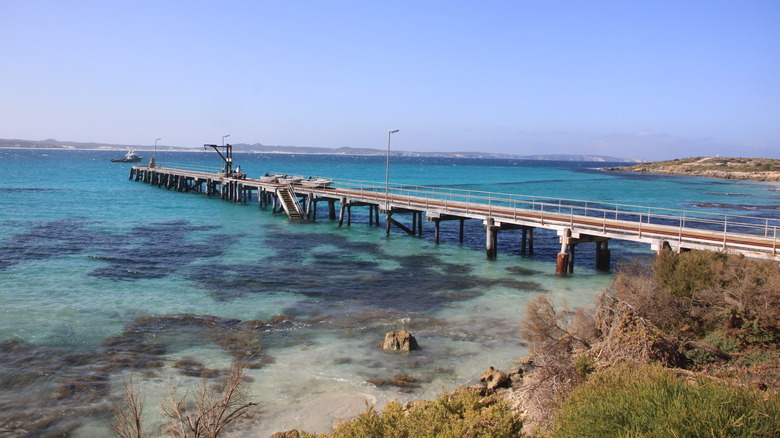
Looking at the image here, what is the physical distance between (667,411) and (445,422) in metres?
2.97

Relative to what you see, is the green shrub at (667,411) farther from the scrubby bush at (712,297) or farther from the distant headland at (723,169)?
the distant headland at (723,169)

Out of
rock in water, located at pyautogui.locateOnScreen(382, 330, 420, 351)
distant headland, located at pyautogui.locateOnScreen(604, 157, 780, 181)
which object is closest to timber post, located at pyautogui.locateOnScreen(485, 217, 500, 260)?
rock in water, located at pyautogui.locateOnScreen(382, 330, 420, 351)

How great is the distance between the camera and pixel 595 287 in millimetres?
22703

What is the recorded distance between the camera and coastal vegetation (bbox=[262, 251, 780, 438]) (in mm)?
6527

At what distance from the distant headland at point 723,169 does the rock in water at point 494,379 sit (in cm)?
11485

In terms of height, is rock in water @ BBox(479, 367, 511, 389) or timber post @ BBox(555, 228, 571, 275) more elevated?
timber post @ BBox(555, 228, 571, 275)

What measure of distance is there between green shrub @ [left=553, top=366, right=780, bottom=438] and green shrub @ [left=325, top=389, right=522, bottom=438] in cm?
76

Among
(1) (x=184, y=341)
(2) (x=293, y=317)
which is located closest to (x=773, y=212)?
(2) (x=293, y=317)

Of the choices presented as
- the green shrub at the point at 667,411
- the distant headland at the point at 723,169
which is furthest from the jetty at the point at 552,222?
the distant headland at the point at 723,169

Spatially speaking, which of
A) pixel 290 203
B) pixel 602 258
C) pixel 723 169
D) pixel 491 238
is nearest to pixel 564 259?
pixel 602 258

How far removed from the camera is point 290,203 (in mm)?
44500

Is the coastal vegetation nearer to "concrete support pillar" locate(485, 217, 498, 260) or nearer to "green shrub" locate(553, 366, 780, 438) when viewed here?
"green shrub" locate(553, 366, 780, 438)

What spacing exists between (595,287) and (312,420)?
14628 mm

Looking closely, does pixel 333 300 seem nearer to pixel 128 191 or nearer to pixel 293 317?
pixel 293 317
